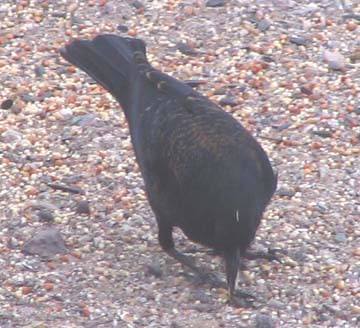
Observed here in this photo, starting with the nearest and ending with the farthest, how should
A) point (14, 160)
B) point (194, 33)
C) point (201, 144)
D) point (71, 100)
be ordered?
point (201, 144) < point (14, 160) < point (71, 100) < point (194, 33)

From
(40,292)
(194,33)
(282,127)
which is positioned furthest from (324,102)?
(40,292)

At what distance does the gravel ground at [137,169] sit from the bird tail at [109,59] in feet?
Result: 1.59

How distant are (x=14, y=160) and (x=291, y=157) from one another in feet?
4.85

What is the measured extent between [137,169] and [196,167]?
1209mm

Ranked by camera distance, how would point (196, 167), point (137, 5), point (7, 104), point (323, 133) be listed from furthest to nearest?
1. point (137, 5)
2. point (7, 104)
3. point (323, 133)
4. point (196, 167)

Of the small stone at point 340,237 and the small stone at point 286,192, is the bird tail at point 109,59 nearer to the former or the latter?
the small stone at point 286,192

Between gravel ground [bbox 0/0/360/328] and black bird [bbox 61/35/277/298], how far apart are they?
0.96 ft

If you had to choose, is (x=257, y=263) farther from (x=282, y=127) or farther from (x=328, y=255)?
(x=282, y=127)

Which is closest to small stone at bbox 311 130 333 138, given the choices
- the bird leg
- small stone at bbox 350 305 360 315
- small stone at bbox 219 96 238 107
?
small stone at bbox 219 96 238 107

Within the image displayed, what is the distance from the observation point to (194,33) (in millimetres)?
8289

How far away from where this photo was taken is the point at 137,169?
7.02 metres

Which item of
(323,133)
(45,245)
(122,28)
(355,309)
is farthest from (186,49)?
(355,309)

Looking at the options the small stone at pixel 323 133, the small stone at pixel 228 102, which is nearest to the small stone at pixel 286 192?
the small stone at pixel 323 133

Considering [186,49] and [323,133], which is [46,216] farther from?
[186,49]
